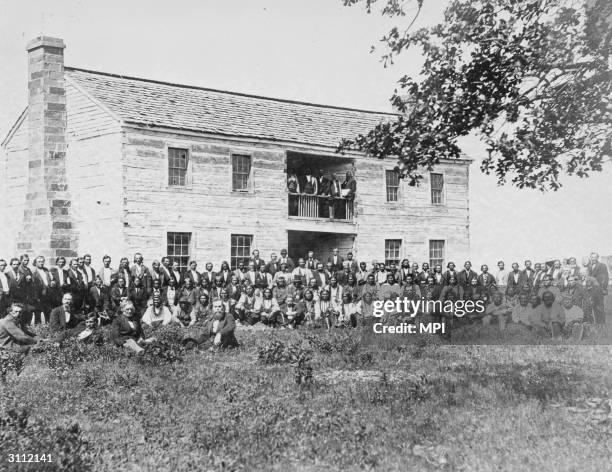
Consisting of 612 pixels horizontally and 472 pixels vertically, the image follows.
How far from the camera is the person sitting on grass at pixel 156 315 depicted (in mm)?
17766

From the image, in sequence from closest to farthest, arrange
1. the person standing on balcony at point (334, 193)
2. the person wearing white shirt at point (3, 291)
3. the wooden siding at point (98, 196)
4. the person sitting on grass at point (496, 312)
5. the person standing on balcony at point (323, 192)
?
the person sitting on grass at point (496, 312)
the person wearing white shirt at point (3, 291)
the wooden siding at point (98, 196)
the person standing on balcony at point (323, 192)
the person standing on balcony at point (334, 193)

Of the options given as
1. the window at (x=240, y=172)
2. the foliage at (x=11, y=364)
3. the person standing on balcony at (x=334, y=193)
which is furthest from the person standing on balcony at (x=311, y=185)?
the foliage at (x=11, y=364)

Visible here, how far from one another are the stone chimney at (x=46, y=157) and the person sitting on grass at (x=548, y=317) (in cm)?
1389

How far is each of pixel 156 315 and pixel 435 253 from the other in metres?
15.9

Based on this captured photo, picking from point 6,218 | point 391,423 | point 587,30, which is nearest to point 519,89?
point 587,30

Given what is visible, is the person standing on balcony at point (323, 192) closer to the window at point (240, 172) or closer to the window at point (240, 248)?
the window at point (240, 172)

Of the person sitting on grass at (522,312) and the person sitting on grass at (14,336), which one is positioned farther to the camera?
the person sitting on grass at (522,312)

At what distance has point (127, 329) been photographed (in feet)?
48.0

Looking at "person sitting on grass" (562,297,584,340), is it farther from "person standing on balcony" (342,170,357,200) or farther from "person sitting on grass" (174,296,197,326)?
"person standing on balcony" (342,170,357,200)

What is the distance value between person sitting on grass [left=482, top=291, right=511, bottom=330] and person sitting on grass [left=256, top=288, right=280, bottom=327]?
5144 millimetres

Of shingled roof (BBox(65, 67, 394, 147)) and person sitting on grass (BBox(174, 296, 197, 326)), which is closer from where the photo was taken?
person sitting on grass (BBox(174, 296, 197, 326))

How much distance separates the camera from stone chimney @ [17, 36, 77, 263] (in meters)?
24.3

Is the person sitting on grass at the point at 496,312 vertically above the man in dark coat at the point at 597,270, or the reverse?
the man in dark coat at the point at 597,270

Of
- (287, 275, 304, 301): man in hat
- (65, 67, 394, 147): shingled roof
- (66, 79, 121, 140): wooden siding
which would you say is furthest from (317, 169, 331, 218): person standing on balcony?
(66, 79, 121, 140): wooden siding
